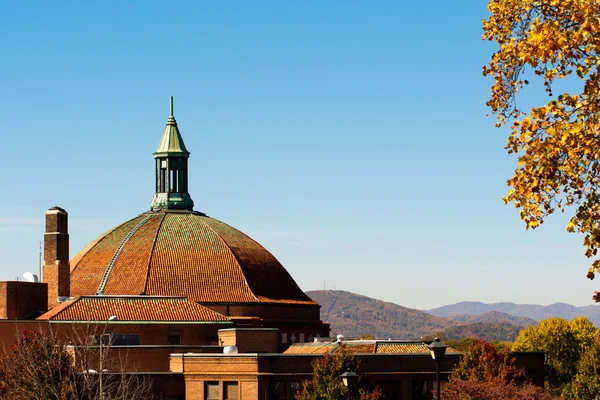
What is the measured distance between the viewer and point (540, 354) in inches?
2726

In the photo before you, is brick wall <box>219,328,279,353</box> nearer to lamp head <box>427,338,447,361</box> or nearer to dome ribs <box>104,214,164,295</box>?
dome ribs <box>104,214,164,295</box>

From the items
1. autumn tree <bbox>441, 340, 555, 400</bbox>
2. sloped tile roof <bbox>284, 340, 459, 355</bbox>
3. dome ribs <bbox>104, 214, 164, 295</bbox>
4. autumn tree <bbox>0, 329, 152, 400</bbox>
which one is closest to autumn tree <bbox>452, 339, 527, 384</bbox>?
autumn tree <bbox>441, 340, 555, 400</bbox>

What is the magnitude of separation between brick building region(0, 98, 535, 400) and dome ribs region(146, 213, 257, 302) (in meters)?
0.07

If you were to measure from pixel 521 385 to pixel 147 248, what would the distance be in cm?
2922

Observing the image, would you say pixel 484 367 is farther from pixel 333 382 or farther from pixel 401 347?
pixel 333 382

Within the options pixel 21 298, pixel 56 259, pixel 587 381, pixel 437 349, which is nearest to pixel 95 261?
pixel 56 259

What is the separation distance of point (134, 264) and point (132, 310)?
29.2 ft

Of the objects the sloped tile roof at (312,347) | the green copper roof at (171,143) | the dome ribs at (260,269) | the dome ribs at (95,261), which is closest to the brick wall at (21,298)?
the dome ribs at (95,261)

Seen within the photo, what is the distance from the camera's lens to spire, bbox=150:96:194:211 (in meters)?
89.9

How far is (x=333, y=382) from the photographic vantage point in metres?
57.5

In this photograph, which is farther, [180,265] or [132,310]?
[180,265]

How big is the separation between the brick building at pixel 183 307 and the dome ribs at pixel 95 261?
93 mm

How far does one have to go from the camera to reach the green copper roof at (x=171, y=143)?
9062 centimetres

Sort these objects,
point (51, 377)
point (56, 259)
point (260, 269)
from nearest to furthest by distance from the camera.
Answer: point (51, 377), point (56, 259), point (260, 269)
